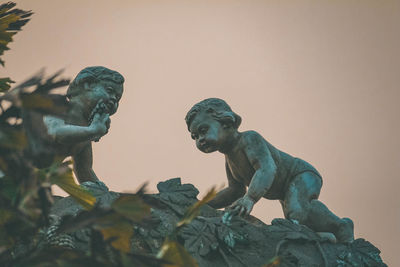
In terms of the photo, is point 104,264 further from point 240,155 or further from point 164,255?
point 240,155

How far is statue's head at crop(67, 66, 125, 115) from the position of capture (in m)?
7.90

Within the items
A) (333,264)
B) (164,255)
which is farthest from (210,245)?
(164,255)

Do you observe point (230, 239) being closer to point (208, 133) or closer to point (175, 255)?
point (208, 133)

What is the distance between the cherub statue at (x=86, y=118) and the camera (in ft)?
24.3

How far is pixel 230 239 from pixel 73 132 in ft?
5.82

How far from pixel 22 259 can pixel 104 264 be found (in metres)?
0.41

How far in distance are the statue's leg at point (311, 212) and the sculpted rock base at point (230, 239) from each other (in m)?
0.25

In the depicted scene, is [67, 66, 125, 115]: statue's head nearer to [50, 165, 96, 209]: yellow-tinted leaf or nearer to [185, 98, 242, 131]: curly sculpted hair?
[185, 98, 242, 131]: curly sculpted hair

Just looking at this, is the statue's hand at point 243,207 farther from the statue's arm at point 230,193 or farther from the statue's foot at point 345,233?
the statue's foot at point 345,233

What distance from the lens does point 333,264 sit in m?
7.01

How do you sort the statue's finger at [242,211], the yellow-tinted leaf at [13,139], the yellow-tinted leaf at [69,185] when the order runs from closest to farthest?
1. the yellow-tinted leaf at [13,139]
2. the yellow-tinted leaf at [69,185]
3. the statue's finger at [242,211]

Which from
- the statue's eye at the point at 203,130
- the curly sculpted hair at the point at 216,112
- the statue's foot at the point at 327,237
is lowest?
the statue's foot at the point at 327,237

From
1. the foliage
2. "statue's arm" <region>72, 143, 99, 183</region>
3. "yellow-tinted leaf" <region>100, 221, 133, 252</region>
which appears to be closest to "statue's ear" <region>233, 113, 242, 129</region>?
"statue's arm" <region>72, 143, 99, 183</region>

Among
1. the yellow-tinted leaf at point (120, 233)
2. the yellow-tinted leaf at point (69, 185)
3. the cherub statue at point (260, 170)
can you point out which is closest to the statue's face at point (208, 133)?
the cherub statue at point (260, 170)
